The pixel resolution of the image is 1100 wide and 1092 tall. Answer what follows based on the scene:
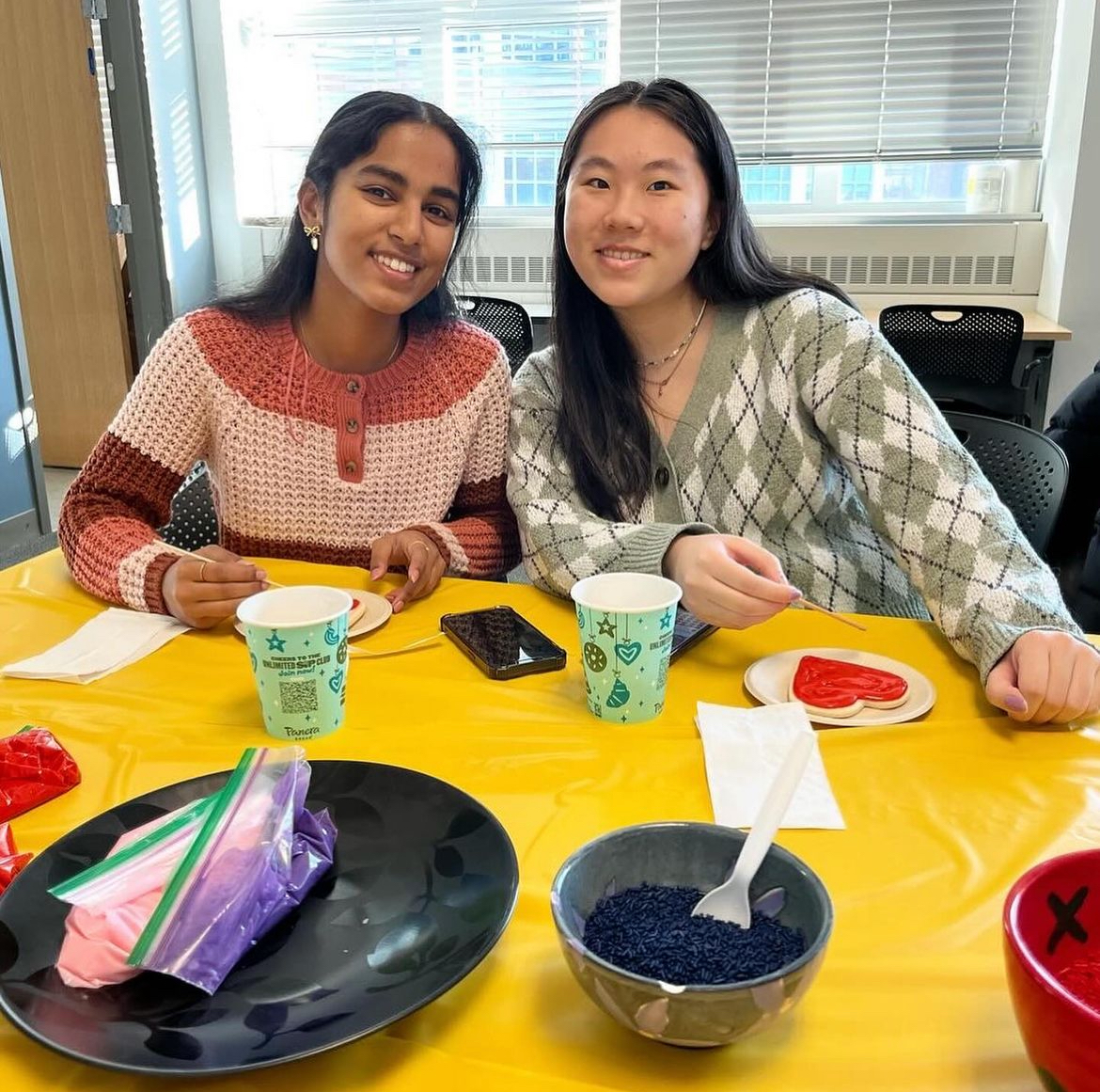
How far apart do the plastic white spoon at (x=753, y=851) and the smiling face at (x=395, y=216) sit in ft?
3.53

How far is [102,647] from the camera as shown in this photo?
1120 millimetres

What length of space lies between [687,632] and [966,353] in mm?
2559

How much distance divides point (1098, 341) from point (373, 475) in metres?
3.11

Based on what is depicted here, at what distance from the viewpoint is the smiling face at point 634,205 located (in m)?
1.37

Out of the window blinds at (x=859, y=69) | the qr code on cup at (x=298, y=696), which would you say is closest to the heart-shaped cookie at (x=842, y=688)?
the qr code on cup at (x=298, y=696)

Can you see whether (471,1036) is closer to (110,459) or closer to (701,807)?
(701,807)

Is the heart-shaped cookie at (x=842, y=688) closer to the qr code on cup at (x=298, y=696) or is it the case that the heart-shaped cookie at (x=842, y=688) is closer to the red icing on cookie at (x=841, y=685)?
the red icing on cookie at (x=841, y=685)

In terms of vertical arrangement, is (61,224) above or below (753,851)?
above

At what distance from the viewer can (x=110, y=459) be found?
1430 millimetres

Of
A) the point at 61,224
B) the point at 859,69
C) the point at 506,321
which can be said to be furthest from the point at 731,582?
the point at 61,224

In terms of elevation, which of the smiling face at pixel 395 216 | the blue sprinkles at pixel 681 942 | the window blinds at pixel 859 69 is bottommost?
the blue sprinkles at pixel 681 942

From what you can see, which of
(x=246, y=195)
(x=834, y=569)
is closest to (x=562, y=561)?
(x=834, y=569)

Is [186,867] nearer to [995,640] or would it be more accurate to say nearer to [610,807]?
[610,807]

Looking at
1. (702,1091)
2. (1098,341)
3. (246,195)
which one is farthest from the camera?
(246,195)
